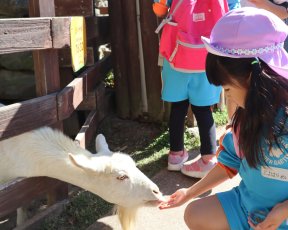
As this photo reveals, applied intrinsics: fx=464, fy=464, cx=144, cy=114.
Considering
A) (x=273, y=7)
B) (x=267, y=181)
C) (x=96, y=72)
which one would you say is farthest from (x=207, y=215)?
(x=96, y=72)

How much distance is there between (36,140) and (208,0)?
69.2 inches

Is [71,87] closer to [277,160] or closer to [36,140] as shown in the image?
[36,140]

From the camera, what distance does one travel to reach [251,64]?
198 centimetres

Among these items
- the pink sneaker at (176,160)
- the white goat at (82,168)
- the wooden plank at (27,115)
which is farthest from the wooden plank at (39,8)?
the pink sneaker at (176,160)

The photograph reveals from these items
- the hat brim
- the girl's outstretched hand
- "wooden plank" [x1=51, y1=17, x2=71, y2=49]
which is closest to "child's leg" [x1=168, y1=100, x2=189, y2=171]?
"wooden plank" [x1=51, y1=17, x2=71, y2=49]

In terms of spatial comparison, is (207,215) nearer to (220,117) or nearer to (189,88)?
(189,88)

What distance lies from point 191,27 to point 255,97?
1864mm

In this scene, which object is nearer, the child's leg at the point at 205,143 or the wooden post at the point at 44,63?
the wooden post at the point at 44,63

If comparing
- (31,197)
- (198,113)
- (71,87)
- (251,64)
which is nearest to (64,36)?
(71,87)

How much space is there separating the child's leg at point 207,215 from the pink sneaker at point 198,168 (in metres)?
1.48

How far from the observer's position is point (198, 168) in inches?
159

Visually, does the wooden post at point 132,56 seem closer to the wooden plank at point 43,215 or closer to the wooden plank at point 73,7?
the wooden plank at point 73,7

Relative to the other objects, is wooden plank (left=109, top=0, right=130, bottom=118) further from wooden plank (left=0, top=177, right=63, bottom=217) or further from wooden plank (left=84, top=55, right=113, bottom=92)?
wooden plank (left=0, top=177, right=63, bottom=217)

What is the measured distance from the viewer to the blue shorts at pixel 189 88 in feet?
12.9
